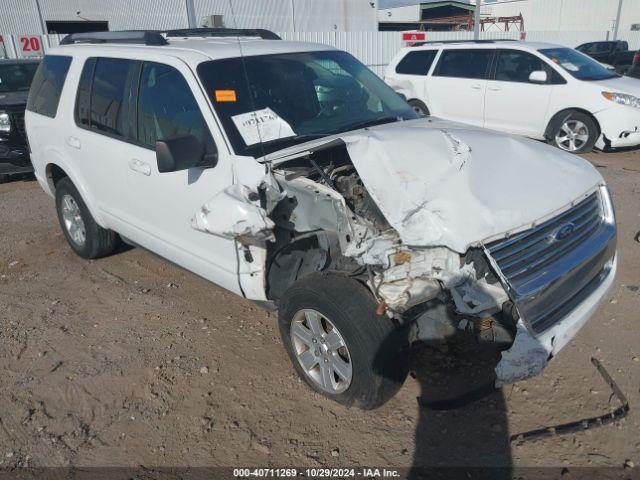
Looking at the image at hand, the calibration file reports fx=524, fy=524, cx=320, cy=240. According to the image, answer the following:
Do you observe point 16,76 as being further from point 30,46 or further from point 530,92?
point 30,46

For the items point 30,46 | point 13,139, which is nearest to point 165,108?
point 13,139

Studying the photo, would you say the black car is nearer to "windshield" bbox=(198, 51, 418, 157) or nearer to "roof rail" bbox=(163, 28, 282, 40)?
"roof rail" bbox=(163, 28, 282, 40)

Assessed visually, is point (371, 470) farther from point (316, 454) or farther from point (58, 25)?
point (58, 25)

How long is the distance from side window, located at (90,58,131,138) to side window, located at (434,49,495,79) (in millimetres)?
6941

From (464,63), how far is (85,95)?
7.16 meters

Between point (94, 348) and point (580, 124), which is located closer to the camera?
point (94, 348)

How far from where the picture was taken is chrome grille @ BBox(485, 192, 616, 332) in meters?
2.42

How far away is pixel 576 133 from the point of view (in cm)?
843

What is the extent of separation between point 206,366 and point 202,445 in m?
0.71

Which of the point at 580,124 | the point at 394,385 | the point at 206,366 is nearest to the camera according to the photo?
the point at 394,385

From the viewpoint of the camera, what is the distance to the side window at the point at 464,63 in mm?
9180

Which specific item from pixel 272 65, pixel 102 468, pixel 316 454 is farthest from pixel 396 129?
pixel 102 468

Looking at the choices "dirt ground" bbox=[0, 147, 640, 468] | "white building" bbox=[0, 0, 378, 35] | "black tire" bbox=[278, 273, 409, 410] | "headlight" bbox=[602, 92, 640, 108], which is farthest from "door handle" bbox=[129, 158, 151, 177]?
"white building" bbox=[0, 0, 378, 35]

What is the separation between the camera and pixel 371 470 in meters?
2.55
